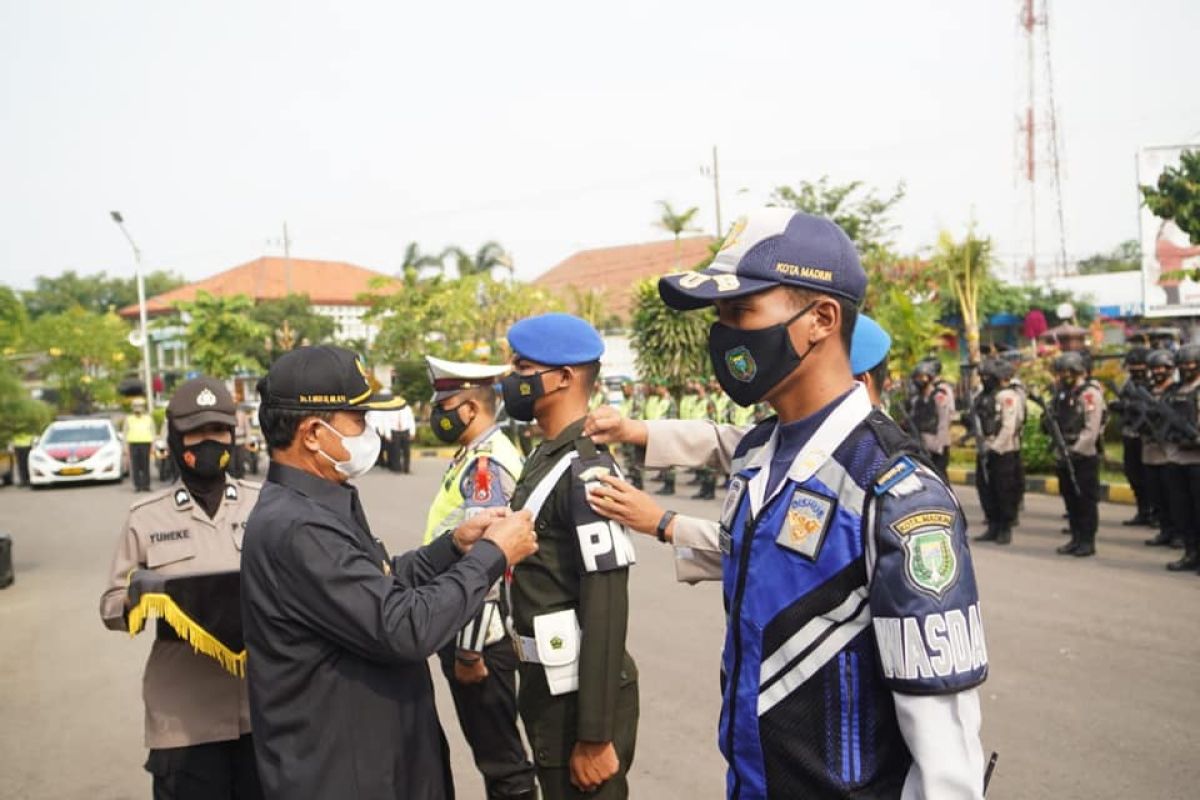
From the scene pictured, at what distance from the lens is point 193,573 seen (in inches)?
122

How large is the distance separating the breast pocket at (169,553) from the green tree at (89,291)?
88338 millimetres

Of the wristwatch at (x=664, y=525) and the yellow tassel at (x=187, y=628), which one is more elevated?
the wristwatch at (x=664, y=525)

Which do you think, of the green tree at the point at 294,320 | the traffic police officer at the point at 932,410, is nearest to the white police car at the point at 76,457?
the traffic police officer at the point at 932,410

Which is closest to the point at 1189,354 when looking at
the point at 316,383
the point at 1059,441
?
the point at 1059,441

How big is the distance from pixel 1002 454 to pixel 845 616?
30.2ft

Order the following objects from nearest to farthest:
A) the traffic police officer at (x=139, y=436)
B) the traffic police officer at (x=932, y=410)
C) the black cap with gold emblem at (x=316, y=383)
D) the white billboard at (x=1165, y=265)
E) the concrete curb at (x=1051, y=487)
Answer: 1. the black cap with gold emblem at (x=316, y=383)
2. the traffic police officer at (x=932, y=410)
3. the concrete curb at (x=1051, y=487)
4. the traffic police officer at (x=139, y=436)
5. the white billboard at (x=1165, y=265)

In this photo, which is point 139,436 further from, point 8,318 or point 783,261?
point 783,261

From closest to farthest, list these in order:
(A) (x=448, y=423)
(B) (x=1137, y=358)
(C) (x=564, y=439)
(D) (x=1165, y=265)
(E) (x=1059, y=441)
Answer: (C) (x=564, y=439) < (A) (x=448, y=423) < (E) (x=1059, y=441) < (B) (x=1137, y=358) < (D) (x=1165, y=265)

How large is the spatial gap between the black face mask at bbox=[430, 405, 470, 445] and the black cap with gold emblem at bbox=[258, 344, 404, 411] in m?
1.85

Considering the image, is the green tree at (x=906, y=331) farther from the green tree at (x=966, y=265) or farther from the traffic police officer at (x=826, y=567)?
the traffic police officer at (x=826, y=567)

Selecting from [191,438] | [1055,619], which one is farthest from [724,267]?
[1055,619]

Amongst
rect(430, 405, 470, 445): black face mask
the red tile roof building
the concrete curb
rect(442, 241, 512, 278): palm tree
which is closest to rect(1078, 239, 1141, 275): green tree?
the red tile roof building

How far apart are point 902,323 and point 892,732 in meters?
17.8

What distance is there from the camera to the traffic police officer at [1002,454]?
10.1 m
